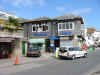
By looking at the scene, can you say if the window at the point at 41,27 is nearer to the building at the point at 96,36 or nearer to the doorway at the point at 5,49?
the doorway at the point at 5,49

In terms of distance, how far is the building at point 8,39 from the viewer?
17.4 m

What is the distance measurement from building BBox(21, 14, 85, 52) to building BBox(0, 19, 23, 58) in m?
10.1

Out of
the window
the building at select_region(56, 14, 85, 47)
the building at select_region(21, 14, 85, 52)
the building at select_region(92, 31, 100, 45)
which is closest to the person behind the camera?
the building at select_region(56, 14, 85, 47)

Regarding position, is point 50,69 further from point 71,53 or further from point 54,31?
point 54,31

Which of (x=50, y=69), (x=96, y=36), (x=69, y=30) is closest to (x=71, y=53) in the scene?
(x=50, y=69)

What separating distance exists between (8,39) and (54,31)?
15.9 metres

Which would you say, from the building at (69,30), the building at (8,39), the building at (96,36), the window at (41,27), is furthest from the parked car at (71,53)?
the building at (96,36)

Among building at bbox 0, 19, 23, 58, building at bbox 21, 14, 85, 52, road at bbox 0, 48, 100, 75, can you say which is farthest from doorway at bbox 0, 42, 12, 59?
building at bbox 21, 14, 85, 52

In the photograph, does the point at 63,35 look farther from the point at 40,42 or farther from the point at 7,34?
the point at 7,34

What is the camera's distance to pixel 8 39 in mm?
17312

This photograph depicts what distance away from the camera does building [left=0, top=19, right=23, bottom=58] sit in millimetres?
17438

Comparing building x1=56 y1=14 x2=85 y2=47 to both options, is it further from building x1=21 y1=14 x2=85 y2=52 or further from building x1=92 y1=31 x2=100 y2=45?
building x1=92 y1=31 x2=100 y2=45

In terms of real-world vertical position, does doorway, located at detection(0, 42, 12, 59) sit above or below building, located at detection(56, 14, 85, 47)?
below

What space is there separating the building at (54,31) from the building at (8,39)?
33.0 feet
